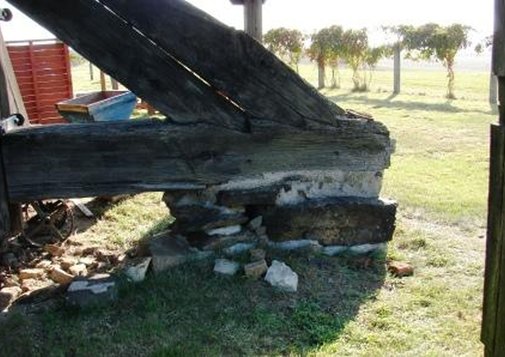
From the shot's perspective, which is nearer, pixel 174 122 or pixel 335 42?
pixel 174 122

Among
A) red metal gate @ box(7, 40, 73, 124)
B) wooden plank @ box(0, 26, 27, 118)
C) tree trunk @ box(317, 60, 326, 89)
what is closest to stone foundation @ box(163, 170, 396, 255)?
wooden plank @ box(0, 26, 27, 118)

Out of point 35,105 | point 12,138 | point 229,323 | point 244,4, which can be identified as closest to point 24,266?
point 12,138

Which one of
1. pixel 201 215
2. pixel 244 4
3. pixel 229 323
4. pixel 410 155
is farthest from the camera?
pixel 410 155

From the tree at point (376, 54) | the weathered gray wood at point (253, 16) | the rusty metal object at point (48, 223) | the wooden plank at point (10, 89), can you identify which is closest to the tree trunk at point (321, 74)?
the tree at point (376, 54)

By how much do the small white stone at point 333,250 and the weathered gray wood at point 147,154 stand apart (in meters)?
0.63

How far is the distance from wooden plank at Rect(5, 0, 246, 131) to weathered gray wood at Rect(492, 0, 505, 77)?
2.34 m

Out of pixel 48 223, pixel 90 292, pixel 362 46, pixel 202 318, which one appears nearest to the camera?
pixel 202 318

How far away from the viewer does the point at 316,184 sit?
4145 mm

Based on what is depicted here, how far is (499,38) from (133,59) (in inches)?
98.4

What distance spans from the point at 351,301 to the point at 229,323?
82 cm

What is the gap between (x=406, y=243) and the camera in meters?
4.68

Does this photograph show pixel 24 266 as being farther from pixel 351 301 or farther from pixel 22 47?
pixel 22 47

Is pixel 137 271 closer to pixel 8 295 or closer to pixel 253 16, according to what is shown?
pixel 8 295

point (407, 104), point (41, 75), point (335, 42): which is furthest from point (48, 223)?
point (335, 42)
